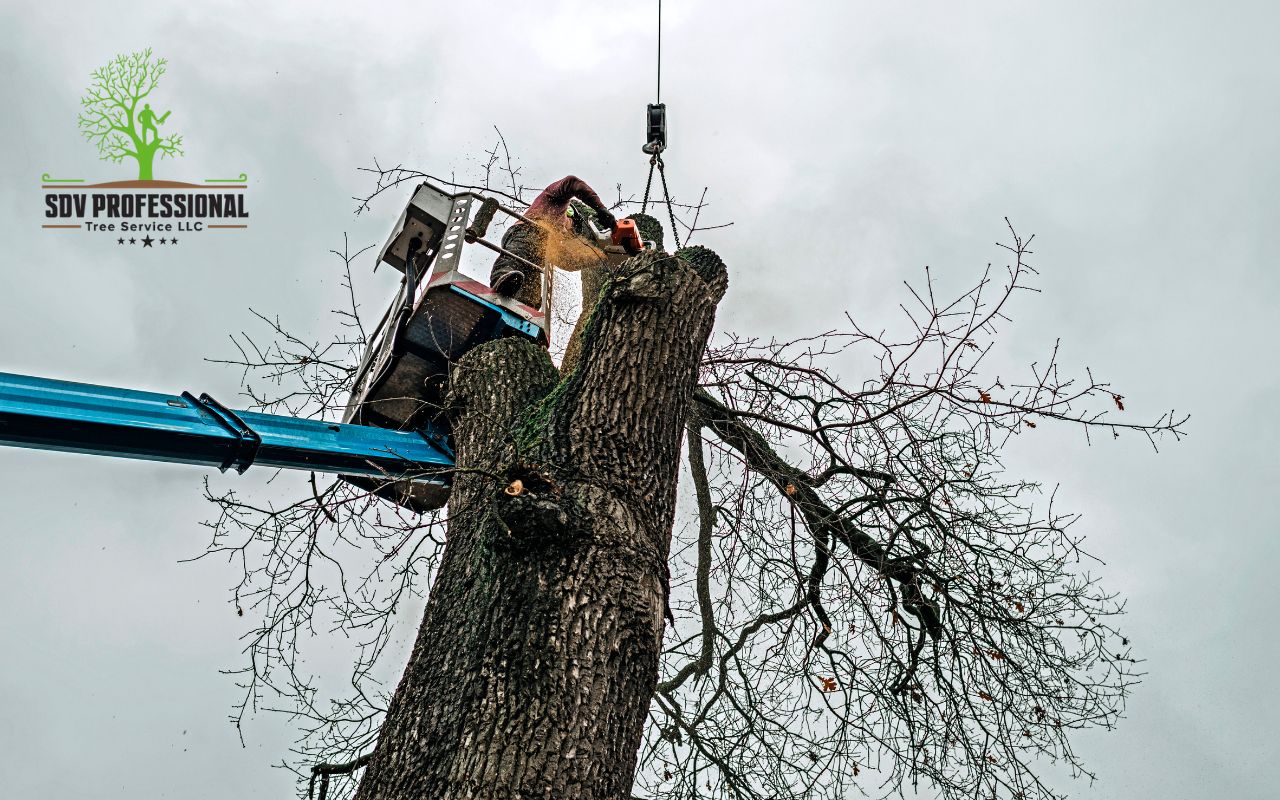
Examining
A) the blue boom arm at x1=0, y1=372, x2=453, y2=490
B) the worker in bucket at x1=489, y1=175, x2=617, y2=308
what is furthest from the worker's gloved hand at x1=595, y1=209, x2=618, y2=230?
the blue boom arm at x1=0, y1=372, x2=453, y2=490

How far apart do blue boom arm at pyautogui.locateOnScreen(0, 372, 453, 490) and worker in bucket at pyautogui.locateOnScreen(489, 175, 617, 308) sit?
3.06 feet

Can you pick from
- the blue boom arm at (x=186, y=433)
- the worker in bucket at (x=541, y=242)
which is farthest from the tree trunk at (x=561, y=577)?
the worker in bucket at (x=541, y=242)

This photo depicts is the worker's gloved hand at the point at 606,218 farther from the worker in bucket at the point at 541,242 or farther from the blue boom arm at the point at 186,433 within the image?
the blue boom arm at the point at 186,433

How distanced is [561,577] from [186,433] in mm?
A: 1862

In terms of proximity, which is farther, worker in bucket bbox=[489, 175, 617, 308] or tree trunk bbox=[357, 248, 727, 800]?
worker in bucket bbox=[489, 175, 617, 308]

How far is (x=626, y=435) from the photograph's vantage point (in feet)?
10.6

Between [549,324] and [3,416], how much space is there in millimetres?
2319

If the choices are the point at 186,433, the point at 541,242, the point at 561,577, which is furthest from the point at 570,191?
the point at 561,577

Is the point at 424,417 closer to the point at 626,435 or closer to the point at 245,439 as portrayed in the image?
the point at 245,439

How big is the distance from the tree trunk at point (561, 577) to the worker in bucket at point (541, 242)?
129cm

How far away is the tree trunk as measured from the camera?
97.3 inches

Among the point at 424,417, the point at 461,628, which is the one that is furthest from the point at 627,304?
the point at 424,417

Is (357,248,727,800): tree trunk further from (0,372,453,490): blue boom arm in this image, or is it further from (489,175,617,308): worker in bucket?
(489,175,617,308): worker in bucket

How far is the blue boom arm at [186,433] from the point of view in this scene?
140 inches
